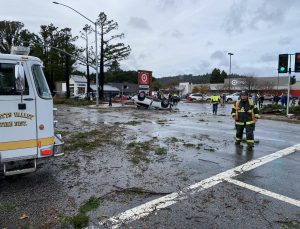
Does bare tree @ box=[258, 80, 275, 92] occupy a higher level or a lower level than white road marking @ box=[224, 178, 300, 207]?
higher

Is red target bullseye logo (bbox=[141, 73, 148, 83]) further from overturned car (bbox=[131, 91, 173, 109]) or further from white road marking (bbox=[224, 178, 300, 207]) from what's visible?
white road marking (bbox=[224, 178, 300, 207])

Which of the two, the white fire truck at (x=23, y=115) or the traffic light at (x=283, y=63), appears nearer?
the white fire truck at (x=23, y=115)

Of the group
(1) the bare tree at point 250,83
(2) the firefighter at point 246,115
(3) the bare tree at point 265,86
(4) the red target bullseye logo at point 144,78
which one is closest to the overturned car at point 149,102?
(4) the red target bullseye logo at point 144,78

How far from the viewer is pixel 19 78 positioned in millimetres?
5520

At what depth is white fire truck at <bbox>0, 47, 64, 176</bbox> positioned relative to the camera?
568cm

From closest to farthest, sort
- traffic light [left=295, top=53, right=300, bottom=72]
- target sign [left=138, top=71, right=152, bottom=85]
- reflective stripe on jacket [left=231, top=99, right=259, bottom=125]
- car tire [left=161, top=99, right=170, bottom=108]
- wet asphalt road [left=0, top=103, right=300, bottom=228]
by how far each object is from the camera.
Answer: wet asphalt road [left=0, top=103, right=300, bottom=228], reflective stripe on jacket [left=231, top=99, right=259, bottom=125], traffic light [left=295, top=53, right=300, bottom=72], car tire [left=161, top=99, right=170, bottom=108], target sign [left=138, top=71, right=152, bottom=85]

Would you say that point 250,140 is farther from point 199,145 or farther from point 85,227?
point 85,227

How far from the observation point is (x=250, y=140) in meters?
9.70

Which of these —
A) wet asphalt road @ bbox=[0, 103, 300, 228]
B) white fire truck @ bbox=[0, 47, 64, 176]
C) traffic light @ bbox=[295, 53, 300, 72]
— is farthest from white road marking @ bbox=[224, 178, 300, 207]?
traffic light @ bbox=[295, 53, 300, 72]

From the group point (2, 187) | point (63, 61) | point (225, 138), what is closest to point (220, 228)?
point (2, 187)

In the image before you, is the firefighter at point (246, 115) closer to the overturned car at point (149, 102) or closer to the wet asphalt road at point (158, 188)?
the wet asphalt road at point (158, 188)

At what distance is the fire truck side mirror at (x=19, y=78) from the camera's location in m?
5.51

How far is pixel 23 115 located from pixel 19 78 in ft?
2.36

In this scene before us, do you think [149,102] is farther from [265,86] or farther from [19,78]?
[265,86]
